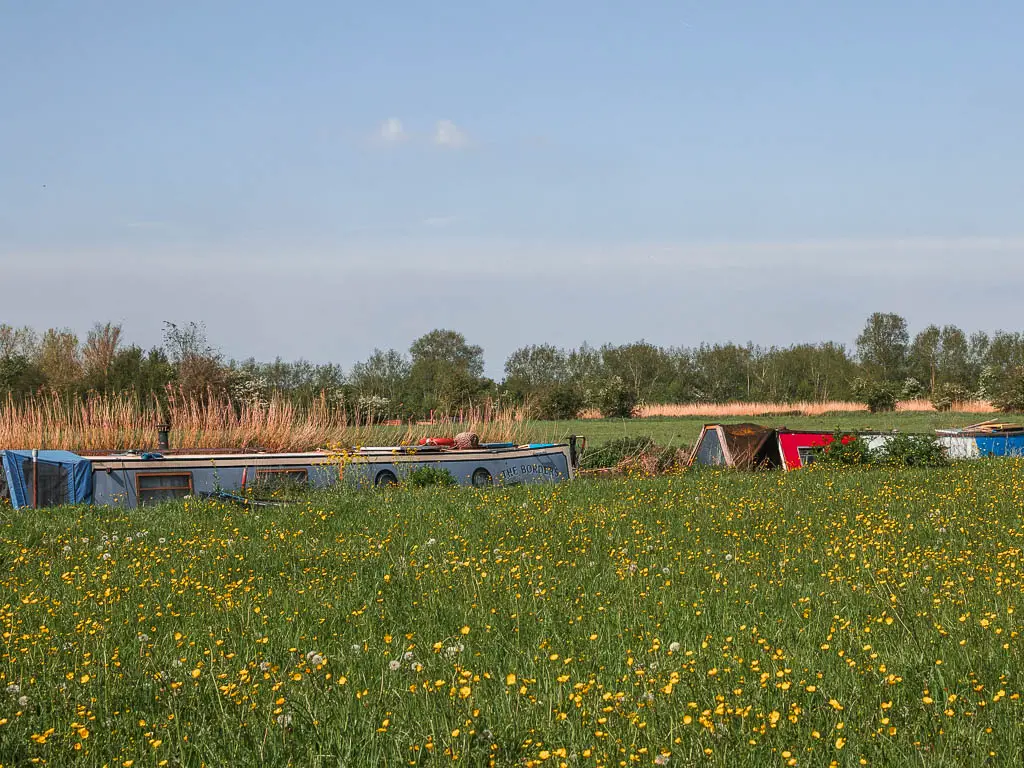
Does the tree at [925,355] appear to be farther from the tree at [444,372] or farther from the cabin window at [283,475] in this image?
the cabin window at [283,475]

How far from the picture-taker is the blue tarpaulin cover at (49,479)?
1496 centimetres

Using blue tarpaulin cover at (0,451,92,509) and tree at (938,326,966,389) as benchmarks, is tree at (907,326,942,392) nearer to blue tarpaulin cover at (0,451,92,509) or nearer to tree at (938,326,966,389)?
tree at (938,326,966,389)

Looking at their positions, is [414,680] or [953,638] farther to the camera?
[953,638]

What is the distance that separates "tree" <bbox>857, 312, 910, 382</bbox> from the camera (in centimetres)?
9869

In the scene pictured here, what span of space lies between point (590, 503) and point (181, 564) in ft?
16.4

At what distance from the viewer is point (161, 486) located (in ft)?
50.5

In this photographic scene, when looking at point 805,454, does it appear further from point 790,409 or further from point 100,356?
point 790,409

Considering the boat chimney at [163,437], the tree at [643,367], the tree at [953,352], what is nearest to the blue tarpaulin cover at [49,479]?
the boat chimney at [163,437]

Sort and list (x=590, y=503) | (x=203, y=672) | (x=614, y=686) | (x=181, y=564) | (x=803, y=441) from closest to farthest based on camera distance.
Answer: (x=614, y=686) < (x=203, y=672) < (x=181, y=564) < (x=590, y=503) < (x=803, y=441)

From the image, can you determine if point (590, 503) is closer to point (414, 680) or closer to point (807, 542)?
point (807, 542)

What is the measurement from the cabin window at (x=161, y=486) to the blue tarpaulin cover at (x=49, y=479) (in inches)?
30.0

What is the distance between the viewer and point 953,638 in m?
5.20

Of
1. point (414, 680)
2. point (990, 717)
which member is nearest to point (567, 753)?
point (414, 680)

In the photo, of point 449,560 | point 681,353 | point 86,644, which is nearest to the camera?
point 86,644
